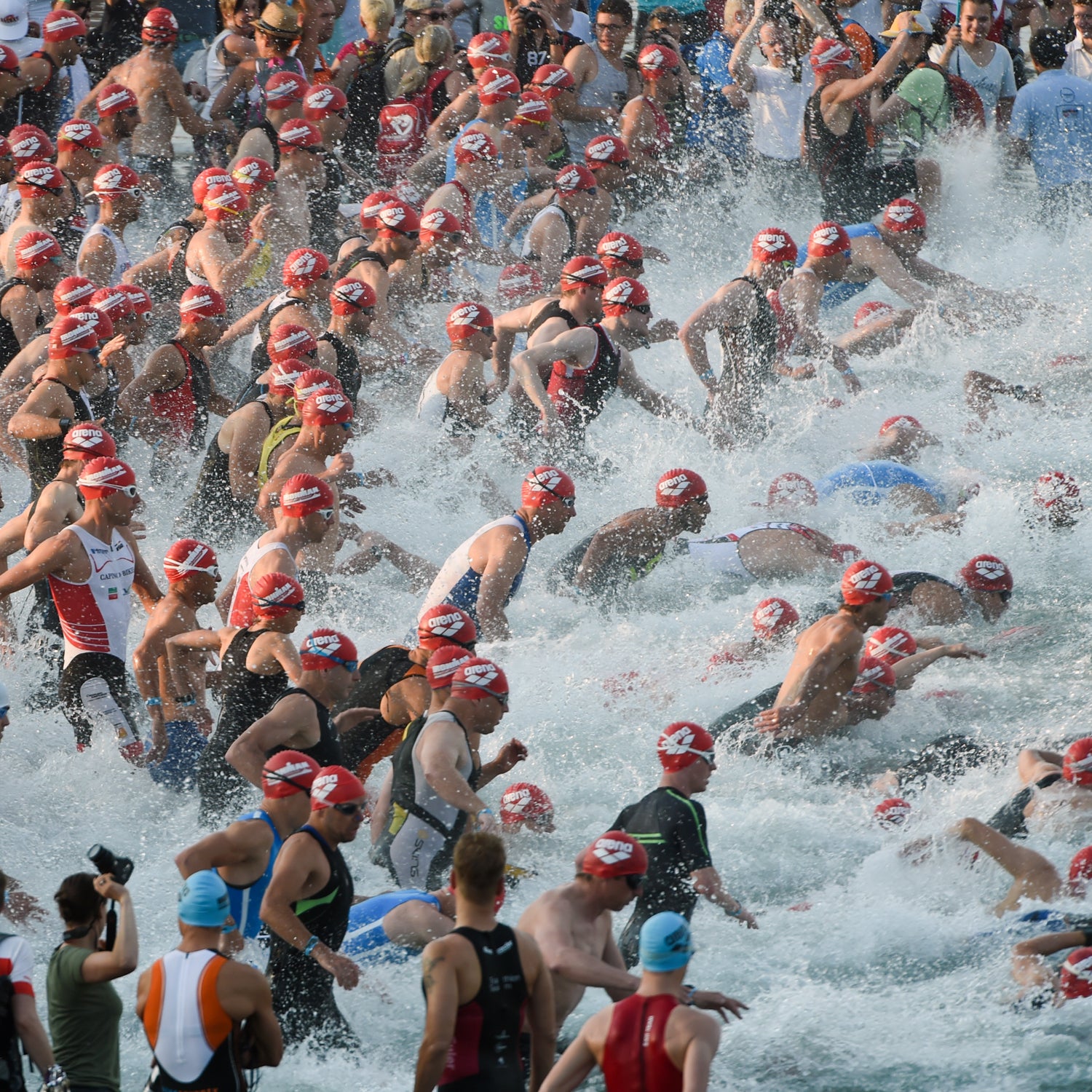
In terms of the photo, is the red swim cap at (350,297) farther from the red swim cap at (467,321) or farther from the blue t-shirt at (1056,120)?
the blue t-shirt at (1056,120)

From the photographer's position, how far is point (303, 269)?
11.4 meters

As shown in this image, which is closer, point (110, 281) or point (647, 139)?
point (110, 281)

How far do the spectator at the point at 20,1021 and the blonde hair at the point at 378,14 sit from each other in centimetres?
1087

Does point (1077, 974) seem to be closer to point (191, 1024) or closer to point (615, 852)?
point (615, 852)

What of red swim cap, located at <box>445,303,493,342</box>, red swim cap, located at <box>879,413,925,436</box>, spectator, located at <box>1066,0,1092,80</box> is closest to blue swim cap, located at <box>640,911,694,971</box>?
red swim cap, located at <box>445,303,493,342</box>

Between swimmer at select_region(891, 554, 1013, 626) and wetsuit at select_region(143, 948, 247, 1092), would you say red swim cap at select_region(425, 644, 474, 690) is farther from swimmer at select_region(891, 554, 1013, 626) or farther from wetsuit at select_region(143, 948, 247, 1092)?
swimmer at select_region(891, 554, 1013, 626)

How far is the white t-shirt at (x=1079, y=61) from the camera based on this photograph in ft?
45.3

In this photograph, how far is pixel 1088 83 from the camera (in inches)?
527

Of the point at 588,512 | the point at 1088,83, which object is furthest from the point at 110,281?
the point at 1088,83

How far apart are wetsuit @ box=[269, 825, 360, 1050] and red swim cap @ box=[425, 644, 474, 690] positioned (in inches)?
52.7

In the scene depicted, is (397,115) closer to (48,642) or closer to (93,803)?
(48,642)

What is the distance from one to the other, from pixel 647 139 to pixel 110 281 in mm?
4712

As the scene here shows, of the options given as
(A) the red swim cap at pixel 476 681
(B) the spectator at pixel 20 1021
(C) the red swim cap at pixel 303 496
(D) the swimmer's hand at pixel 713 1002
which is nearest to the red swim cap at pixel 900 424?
(C) the red swim cap at pixel 303 496

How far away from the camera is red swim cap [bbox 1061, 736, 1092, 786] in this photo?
309 inches
